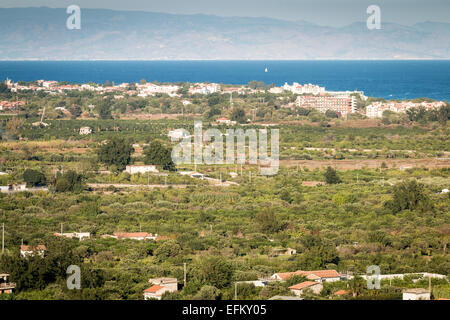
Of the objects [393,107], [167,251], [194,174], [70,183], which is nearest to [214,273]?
[167,251]

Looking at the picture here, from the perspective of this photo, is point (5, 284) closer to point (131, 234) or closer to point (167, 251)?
point (167, 251)

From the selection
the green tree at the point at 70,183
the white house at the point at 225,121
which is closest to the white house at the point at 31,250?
the green tree at the point at 70,183

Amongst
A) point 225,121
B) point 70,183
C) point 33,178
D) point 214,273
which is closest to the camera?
point 214,273

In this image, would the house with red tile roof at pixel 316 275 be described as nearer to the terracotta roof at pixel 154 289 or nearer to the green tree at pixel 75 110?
the terracotta roof at pixel 154 289

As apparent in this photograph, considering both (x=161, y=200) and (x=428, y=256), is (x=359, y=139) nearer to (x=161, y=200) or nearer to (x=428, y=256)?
(x=161, y=200)

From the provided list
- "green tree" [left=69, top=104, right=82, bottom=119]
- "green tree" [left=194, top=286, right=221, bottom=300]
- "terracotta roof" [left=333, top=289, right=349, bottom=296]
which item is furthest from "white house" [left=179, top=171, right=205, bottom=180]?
"green tree" [left=69, top=104, right=82, bottom=119]

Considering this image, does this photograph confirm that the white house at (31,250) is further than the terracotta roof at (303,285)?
Yes

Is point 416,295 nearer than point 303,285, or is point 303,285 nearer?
point 416,295
